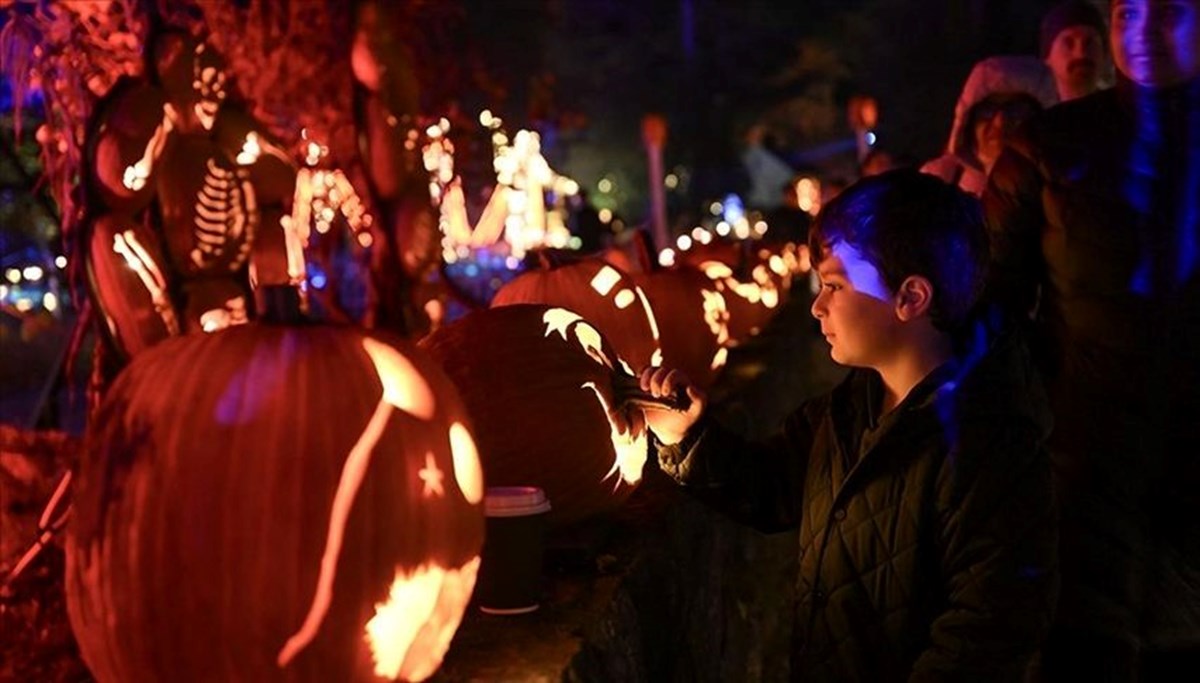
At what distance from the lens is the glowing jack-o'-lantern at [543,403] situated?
3.03m

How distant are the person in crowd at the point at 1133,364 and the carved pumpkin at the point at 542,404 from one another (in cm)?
104

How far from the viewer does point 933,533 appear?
239cm

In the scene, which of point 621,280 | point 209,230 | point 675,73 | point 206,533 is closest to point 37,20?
point 209,230

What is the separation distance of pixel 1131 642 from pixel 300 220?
5.14m

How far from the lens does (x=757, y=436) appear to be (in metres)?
5.84

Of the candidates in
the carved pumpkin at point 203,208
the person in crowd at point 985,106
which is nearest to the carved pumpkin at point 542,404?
the carved pumpkin at point 203,208

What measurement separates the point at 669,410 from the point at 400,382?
2.32 ft

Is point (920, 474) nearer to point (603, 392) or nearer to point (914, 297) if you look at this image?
point (914, 297)

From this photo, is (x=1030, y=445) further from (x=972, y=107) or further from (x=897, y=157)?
(x=897, y=157)

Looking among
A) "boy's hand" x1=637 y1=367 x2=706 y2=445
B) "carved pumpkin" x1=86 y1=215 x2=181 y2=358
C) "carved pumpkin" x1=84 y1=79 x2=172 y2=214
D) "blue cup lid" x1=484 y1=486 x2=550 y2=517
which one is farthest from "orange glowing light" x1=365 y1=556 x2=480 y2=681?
"carved pumpkin" x1=84 y1=79 x2=172 y2=214

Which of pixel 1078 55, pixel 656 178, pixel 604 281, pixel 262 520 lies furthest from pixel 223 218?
pixel 656 178

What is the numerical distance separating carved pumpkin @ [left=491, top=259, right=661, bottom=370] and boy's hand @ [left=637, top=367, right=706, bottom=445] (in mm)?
1399

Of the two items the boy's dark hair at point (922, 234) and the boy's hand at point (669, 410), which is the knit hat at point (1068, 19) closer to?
the boy's dark hair at point (922, 234)

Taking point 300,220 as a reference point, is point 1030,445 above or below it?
below
